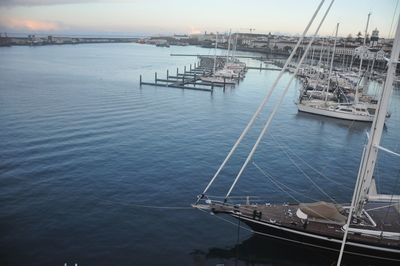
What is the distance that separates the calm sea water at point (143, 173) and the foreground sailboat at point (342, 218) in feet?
6.45

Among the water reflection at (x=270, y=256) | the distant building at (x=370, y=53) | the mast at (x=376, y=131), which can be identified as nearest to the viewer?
the mast at (x=376, y=131)

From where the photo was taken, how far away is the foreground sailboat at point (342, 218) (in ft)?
80.9

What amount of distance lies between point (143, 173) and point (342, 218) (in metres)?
22.0

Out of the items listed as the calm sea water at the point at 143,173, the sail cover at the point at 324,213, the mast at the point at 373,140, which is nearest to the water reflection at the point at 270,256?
the calm sea water at the point at 143,173

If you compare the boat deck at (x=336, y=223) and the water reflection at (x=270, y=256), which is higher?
the boat deck at (x=336, y=223)

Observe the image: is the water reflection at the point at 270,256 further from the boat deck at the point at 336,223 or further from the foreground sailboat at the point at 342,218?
the boat deck at the point at 336,223

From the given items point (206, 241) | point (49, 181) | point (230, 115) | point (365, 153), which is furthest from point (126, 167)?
point (230, 115)

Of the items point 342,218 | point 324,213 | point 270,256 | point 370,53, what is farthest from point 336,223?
point 370,53

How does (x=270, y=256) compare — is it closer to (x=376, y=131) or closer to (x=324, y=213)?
(x=324, y=213)

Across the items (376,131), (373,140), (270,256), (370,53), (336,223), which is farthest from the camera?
(370,53)

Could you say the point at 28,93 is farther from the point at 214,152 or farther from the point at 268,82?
the point at 268,82

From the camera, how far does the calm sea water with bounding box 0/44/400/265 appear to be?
27.1m

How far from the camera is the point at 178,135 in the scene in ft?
186

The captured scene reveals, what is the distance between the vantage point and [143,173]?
134ft
